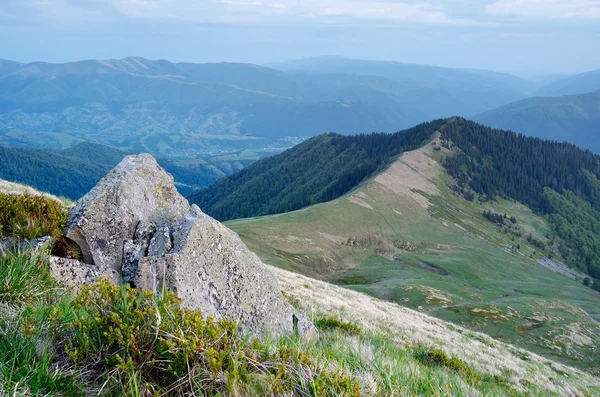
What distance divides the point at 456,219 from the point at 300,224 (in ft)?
253

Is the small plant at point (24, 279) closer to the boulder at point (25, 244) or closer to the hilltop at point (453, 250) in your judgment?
the boulder at point (25, 244)

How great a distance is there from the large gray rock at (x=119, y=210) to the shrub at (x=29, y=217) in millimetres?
362

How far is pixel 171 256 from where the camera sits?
10.2m

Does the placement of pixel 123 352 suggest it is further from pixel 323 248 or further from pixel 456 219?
pixel 456 219

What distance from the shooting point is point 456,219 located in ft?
488

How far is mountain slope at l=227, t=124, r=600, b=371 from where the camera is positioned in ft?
186

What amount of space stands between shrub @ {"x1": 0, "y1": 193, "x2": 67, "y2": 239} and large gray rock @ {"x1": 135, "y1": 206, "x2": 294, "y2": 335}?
256 centimetres

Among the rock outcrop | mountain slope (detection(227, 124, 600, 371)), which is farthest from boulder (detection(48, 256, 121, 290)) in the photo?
mountain slope (detection(227, 124, 600, 371))

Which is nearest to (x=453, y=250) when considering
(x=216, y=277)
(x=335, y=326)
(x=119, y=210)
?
(x=335, y=326)

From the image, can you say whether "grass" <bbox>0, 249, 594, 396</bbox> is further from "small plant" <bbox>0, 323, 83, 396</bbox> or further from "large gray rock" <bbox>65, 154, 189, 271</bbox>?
"large gray rock" <bbox>65, 154, 189, 271</bbox>

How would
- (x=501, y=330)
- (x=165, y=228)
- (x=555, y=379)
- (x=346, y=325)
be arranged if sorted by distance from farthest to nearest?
1. (x=501, y=330)
2. (x=555, y=379)
3. (x=346, y=325)
4. (x=165, y=228)

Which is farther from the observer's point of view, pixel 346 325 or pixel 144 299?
pixel 346 325

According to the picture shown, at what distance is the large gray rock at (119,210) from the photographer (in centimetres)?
1105

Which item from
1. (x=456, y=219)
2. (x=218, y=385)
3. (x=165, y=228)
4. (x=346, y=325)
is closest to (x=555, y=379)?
(x=346, y=325)
